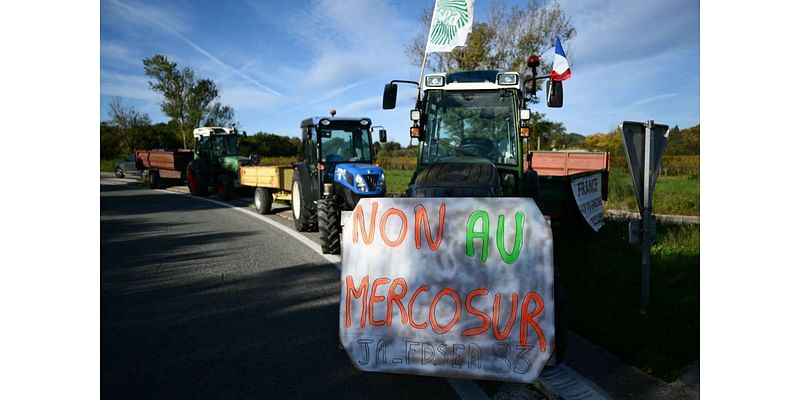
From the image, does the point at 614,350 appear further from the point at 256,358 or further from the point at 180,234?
the point at 180,234

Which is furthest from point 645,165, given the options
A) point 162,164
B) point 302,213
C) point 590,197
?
point 162,164

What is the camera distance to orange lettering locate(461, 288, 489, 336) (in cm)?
305

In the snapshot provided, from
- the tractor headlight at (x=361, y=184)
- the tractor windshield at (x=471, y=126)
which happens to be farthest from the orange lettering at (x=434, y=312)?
the tractor headlight at (x=361, y=184)

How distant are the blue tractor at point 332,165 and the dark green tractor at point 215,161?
752 cm

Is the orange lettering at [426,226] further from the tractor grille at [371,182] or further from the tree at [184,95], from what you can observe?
the tree at [184,95]

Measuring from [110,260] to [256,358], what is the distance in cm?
502

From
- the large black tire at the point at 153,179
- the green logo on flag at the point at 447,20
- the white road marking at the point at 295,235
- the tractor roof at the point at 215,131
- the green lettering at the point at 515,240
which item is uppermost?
the green logo on flag at the point at 447,20

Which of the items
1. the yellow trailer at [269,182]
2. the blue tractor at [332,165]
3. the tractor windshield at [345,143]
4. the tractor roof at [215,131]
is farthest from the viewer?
the tractor roof at [215,131]

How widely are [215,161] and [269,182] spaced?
6.03 metres

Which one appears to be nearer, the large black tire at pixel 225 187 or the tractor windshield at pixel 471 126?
the tractor windshield at pixel 471 126

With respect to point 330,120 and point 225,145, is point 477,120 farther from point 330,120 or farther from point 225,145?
point 225,145

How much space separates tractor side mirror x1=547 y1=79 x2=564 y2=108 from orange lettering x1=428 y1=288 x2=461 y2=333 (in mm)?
2972

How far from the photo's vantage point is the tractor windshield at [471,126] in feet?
18.0

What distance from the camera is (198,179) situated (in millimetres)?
18078
